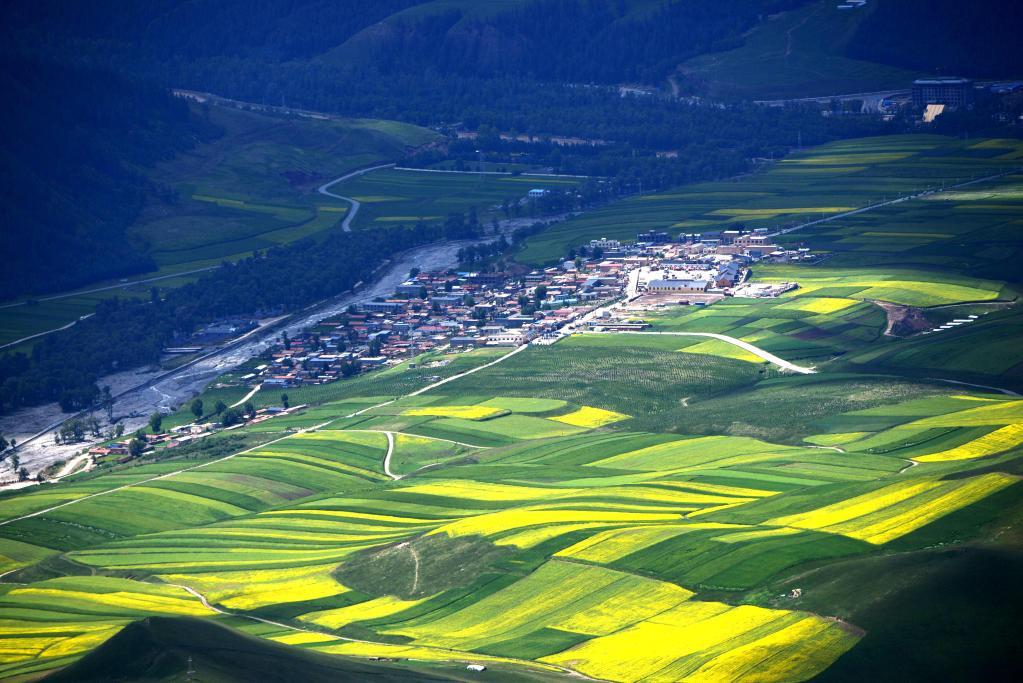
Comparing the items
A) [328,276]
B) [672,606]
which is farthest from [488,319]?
[672,606]

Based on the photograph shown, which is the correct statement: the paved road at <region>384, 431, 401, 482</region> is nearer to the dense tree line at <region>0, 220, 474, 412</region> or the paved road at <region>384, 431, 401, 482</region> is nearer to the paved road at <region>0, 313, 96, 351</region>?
the dense tree line at <region>0, 220, 474, 412</region>

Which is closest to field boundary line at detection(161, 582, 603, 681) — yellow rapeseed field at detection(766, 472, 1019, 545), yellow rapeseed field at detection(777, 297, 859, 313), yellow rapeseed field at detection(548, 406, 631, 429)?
yellow rapeseed field at detection(766, 472, 1019, 545)

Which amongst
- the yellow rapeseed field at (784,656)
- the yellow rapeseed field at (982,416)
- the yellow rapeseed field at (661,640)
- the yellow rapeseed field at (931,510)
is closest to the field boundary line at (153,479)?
the yellow rapeseed field at (982,416)

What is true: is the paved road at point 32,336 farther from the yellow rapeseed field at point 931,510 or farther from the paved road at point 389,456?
the yellow rapeseed field at point 931,510

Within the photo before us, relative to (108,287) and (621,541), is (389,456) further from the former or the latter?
(108,287)

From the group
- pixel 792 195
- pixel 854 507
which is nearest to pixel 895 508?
pixel 854 507

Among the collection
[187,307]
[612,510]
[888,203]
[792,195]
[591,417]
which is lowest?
[591,417]

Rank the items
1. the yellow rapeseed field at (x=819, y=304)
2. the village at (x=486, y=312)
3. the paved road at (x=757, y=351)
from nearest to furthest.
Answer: the paved road at (x=757, y=351) → the village at (x=486, y=312) → the yellow rapeseed field at (x=819, y=304)

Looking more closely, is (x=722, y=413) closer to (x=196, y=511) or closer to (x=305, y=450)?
(x=305, y=450)
